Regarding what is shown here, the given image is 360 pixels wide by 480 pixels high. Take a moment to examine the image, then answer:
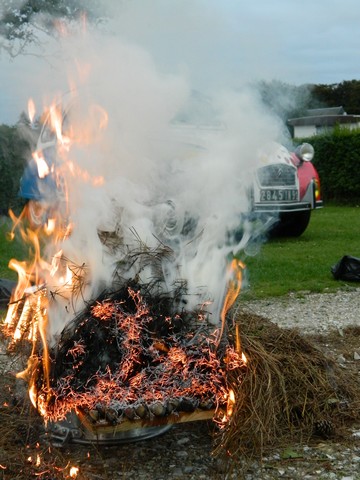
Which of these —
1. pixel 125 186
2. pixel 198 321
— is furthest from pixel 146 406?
pixel 125 186

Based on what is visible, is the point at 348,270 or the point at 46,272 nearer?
the point at 46,272

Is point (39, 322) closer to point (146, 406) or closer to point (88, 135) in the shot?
point (146, 406)

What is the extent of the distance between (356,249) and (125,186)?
670 cm

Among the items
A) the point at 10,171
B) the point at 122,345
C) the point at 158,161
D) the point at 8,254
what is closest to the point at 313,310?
the point at 158,161

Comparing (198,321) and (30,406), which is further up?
(198,321)

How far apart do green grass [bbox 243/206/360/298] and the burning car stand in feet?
1.17

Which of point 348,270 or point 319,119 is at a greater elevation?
point 319,119

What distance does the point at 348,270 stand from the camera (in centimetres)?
761

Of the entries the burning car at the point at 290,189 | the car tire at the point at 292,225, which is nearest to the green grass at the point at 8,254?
the burning car at the point at 290,189

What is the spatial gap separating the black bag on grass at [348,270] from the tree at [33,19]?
474 centimetres

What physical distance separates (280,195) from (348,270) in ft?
9.06

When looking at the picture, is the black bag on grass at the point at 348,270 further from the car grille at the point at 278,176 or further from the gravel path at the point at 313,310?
the car grille at the point at 278,176

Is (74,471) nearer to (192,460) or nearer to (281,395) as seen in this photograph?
(192,460)

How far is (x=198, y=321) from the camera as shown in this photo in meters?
3.29
